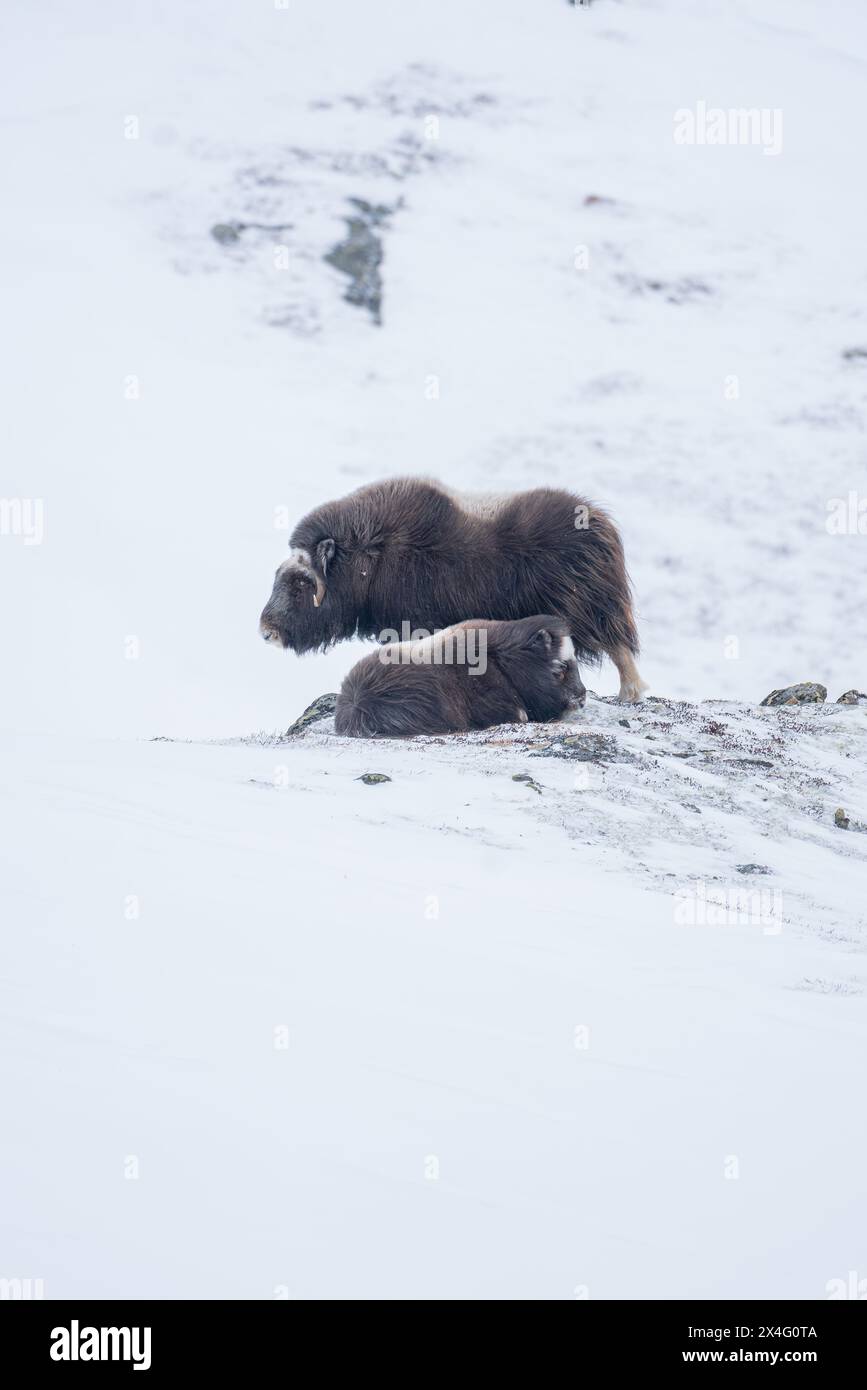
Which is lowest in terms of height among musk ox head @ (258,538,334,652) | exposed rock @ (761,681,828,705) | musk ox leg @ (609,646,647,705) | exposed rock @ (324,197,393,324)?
exposed rock @ (761,681,828,705)

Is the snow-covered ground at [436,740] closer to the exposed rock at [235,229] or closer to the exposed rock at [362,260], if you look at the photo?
the exposed rock at [235,229]

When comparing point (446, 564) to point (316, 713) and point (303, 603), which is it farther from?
point (316, 713)

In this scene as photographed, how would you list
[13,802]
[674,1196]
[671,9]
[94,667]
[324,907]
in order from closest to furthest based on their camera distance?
[674,1196], [324,907], [13,802], [94,667], [671,9]

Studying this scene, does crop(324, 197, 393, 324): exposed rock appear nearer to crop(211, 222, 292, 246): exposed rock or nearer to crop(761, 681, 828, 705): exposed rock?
crop(211, 222, 292, 246): exposed rock

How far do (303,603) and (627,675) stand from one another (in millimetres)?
1858

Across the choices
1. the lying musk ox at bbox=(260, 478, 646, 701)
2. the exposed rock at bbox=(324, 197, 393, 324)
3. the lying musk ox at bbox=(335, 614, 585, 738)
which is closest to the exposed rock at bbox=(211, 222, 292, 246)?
the exposed rock at bbox=(324, 197, 393, 324)

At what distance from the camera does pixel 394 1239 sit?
2.44m

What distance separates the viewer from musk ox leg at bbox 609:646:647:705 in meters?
7.84

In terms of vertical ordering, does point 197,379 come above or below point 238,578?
above

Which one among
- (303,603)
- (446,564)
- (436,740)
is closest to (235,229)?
(303,603)

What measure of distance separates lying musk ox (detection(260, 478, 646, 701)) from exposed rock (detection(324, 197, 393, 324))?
13.7 metres

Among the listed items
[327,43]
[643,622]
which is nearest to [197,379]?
[643,622]
